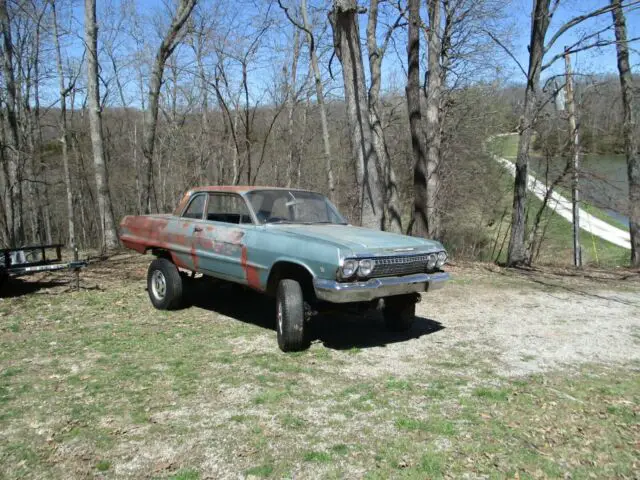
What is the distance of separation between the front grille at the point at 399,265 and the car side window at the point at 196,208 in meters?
2.80

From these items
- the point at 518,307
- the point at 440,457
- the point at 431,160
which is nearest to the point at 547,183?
the point at 431,160

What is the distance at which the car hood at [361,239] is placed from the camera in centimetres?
496

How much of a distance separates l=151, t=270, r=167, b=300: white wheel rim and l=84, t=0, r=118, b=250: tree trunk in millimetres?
6696

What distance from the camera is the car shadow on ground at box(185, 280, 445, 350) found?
5867mm

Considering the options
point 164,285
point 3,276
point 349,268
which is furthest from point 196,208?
point 3,276

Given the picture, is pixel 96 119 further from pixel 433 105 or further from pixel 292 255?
pixel 292 255

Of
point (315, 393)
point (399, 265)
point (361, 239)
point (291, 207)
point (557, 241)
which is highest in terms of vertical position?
point (291, 207)

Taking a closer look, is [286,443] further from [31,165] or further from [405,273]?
[31,165]

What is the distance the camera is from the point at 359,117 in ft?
34.3

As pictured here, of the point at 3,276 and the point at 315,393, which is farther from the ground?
the point at 3,276

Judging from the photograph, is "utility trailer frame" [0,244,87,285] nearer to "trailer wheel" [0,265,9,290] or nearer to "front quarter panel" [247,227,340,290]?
"trailer wheel" [0,265,9,290]

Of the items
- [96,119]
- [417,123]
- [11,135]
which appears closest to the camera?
[417,123]

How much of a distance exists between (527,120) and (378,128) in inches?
140

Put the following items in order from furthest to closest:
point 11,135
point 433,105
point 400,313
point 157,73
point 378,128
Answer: point 11,135 → point 157,73 → point 433,105 → point 378,128 → point 400,313
